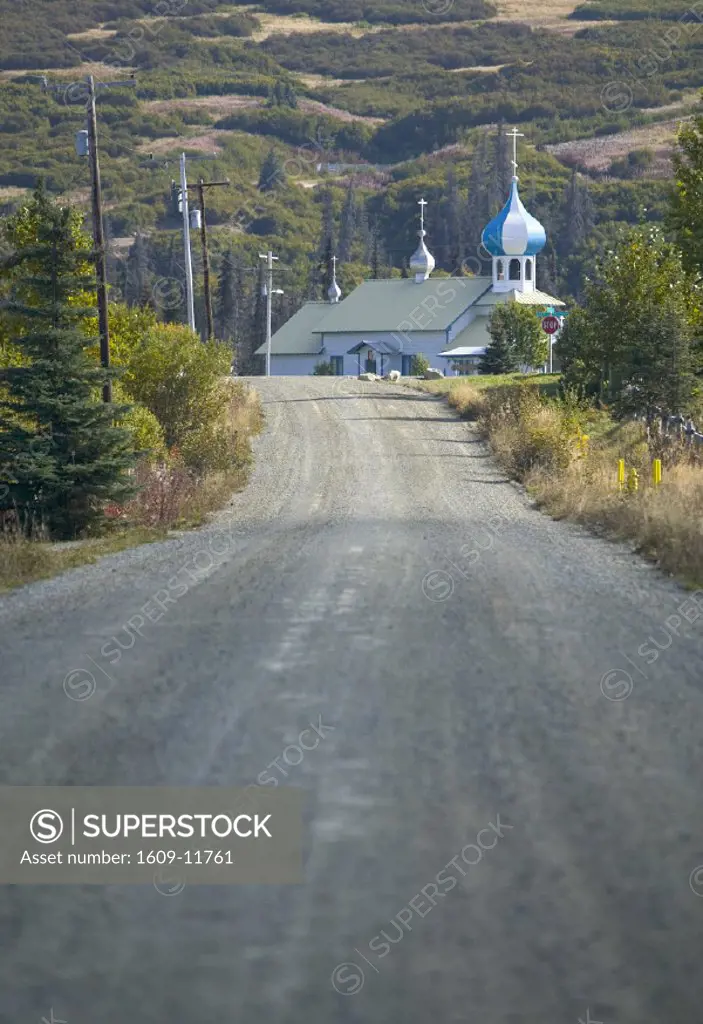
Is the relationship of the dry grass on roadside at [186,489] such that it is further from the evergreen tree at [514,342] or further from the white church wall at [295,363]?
the white church wall at [295,363]

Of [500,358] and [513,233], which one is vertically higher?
[513,233]

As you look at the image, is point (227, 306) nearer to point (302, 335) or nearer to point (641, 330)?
point (302, 335)

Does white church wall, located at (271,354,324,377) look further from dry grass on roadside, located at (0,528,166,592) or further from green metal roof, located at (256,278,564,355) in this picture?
dry grass on roadside, located at (0,528,166,592)

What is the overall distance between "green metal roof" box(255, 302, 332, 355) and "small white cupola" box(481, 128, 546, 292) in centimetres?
1454

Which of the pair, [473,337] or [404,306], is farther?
[404,306]

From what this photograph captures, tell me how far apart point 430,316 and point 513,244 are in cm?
816

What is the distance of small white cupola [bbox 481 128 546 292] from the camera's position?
110 meters

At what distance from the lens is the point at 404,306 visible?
11350 centimetres

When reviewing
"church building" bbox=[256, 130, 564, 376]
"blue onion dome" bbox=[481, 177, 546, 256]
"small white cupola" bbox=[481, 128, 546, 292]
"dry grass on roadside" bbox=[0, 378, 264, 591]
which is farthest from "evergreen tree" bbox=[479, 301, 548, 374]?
"dry grass on roadside" bbox=[0, 378, 264, 591]

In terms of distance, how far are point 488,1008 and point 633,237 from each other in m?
40.7

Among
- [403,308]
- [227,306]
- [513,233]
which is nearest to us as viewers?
[513,233]

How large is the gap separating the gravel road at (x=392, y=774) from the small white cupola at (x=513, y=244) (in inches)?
3706

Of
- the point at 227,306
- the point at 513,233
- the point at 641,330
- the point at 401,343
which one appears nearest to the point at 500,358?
the point at 401,343

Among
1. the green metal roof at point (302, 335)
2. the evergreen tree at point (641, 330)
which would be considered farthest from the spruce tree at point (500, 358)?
the green metal roof at point (302, 335)
